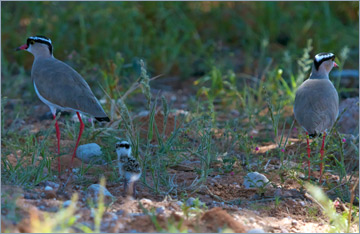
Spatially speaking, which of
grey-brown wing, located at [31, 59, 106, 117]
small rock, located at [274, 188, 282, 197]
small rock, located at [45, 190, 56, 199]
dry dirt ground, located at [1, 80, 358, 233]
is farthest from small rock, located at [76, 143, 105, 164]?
small rock, located at [274, 188, 282, 197]

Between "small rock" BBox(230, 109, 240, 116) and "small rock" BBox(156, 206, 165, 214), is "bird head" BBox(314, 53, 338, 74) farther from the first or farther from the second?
"small rock" BBox(156, 206, 165, 214)

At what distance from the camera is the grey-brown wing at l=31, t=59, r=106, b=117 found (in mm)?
5094

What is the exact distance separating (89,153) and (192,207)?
151 centimetres

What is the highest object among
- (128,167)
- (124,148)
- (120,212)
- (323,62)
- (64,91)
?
(323,62)

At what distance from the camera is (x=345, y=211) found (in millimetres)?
4223

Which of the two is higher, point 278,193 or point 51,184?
point 51,184

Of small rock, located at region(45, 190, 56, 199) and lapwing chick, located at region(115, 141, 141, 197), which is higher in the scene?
lapwing chick, located at region(115, 141, 141, 197)

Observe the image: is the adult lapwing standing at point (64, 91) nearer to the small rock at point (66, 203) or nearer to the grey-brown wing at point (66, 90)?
the grey-brown wing at point (66, 90)

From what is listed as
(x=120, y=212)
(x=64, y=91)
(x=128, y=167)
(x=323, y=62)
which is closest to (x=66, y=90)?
(x=64, y=91)

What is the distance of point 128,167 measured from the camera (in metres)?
4.24

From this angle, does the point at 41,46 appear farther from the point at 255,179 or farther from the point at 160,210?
the point at 160,210

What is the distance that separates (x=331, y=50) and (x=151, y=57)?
8.72 ft

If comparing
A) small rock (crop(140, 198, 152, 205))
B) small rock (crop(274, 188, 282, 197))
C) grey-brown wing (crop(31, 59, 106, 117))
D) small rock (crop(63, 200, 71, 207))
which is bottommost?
small rock (crop(274, 188, 282, 197))

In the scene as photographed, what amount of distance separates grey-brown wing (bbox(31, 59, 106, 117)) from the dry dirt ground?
1.61 ft
